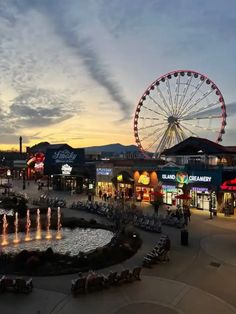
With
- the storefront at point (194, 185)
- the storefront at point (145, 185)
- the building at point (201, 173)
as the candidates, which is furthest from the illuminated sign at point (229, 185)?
the storefront at point (145, 185)

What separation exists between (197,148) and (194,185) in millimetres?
6422

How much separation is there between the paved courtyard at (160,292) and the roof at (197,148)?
23996 mm

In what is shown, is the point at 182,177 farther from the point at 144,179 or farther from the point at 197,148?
the point at 144,179

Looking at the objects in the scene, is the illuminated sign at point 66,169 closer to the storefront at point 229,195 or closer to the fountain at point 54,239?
the storefront at point 229,195

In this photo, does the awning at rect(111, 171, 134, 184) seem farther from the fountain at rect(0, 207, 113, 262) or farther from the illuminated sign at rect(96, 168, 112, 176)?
the fountain at rect(0, 207, 113, 262)

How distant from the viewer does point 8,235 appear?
2895 centimetres

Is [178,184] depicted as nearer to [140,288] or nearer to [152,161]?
[152,161]

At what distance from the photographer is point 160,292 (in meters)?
16.7

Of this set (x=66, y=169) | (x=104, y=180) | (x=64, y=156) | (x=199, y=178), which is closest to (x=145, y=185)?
(x=199, y=178)

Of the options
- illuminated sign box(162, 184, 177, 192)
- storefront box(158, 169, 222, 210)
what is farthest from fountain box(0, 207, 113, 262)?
Answer: illuminated sign box(162, 184, 177, 192)

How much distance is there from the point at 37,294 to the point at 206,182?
29.9 m

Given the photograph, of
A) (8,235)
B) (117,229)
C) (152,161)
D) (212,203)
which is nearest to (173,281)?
(117,229)

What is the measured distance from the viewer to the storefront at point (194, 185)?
41.7 metres

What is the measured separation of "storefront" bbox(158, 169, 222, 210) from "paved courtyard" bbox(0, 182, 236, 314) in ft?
59.8
